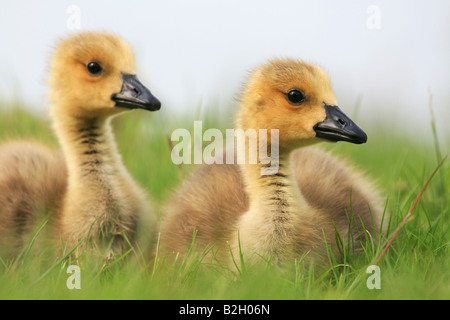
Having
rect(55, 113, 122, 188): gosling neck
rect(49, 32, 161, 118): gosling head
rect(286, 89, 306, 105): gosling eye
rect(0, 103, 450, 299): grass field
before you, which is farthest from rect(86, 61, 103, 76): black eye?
rect(286, 89, 306, 105): gosling eye

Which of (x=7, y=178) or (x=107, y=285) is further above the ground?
(x=7, y=178)

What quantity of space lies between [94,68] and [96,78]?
0.21 feet

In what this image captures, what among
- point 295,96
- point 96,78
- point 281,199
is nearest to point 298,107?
point 295,96

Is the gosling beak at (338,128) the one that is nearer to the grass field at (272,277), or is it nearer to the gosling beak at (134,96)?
the grass field at (272,277)

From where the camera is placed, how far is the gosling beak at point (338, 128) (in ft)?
9.76

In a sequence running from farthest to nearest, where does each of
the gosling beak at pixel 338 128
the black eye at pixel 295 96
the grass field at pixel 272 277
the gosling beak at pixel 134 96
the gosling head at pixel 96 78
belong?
1. the gosling head at pixel 96 78
2. the gosling beak at pixel 134 96
3. the black eye at pixel 295 96
4. the gosling beak at pixel 338 128
5. the grass field at pixel 272 277

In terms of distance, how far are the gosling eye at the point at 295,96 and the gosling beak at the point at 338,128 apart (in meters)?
0.12

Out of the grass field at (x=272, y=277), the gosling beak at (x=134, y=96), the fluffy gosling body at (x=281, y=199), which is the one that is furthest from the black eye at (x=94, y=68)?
the grass field at (x=272, y=277)

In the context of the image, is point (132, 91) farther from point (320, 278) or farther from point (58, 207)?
point (320, 278)

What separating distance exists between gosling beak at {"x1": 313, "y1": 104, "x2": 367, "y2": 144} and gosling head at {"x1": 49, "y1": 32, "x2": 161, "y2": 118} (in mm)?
881
